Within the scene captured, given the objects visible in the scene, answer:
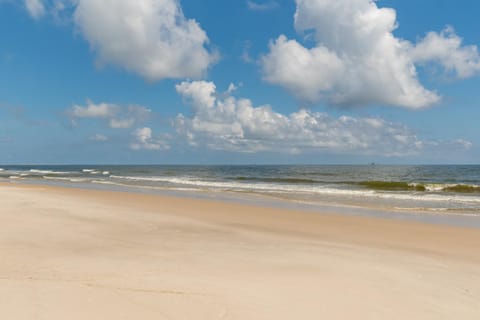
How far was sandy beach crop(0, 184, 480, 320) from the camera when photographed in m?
4.19

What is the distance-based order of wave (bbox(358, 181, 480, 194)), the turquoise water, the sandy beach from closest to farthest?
the sandy beach, the turquoise water, wave (bbox(358, 181, 480, 194))

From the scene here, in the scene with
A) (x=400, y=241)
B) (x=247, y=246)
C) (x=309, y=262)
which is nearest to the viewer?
(x=309, y=262)

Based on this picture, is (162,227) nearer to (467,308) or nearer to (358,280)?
(358,280)

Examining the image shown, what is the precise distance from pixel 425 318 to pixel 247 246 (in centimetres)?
429

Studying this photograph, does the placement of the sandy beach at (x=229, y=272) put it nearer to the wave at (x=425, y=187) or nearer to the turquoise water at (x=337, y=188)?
the turquoise water at (x=337, y=188)

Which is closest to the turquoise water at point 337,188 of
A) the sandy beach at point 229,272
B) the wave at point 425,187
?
the wave at point 425,187

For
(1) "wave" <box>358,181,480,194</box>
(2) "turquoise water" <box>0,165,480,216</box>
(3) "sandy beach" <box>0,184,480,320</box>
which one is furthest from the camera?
(1) "wave" <box>358,181,480,194</box>

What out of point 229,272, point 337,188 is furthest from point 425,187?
point 229,272

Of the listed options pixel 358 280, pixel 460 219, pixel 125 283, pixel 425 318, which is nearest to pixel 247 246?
pixel 358 280

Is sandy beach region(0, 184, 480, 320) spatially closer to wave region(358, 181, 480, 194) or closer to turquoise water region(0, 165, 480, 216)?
turquoise water region(0, 165, 480, 216)

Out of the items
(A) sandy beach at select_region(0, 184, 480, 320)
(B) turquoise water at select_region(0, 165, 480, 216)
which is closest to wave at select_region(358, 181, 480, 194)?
(B) turquoise water at select_region(0, 165, 480, 216)

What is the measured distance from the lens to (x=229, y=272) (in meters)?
5.68

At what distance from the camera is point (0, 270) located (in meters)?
5.25

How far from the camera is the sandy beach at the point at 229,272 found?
4.19m
